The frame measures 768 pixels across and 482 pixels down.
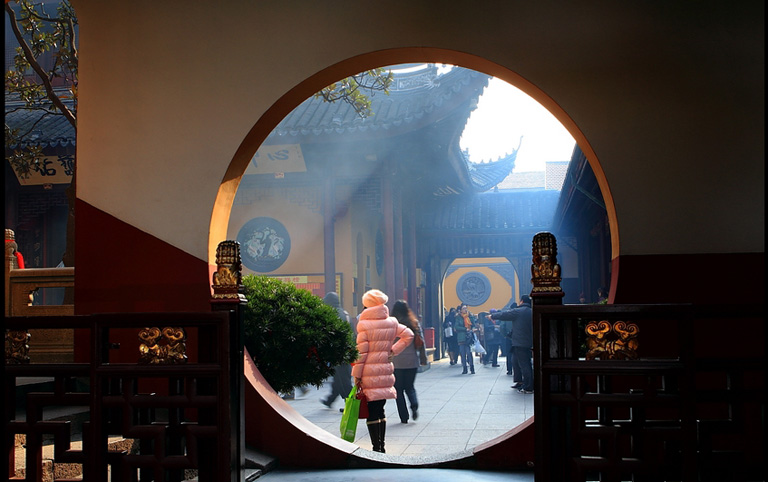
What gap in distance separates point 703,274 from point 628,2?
146 cm

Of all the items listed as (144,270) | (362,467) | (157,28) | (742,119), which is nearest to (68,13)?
(157,28)

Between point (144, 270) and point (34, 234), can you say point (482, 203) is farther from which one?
point (144, 270)

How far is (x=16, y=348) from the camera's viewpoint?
10.1ft

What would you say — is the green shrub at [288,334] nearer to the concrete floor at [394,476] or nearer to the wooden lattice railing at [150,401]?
the concrete floor at [394,476]

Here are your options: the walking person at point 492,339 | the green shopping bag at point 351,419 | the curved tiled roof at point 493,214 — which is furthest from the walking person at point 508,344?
the green shopping bag at point 351,419

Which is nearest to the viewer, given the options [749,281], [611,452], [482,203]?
[611,452]

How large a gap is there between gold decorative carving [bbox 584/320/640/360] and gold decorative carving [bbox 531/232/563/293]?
21cm

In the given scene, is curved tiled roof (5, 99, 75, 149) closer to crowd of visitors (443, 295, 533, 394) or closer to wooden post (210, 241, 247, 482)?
crowd of visitors (443, 295, 533, 394)

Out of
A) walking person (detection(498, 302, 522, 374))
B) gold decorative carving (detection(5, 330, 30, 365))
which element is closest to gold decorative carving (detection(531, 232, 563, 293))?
gold decorative carving (detection(5, 330, 30, 365))

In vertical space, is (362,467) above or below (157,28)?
below

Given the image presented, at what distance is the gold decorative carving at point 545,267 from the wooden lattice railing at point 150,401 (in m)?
1.21

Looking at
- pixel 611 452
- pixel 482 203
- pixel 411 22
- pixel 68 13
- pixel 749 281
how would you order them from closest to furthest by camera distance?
pixel 611 452 < pixel 749 281 < pixel 411 22 < pixel 68 13 < pixel 482 203

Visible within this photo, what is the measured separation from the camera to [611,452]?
8.95 feet

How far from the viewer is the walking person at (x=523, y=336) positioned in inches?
396
